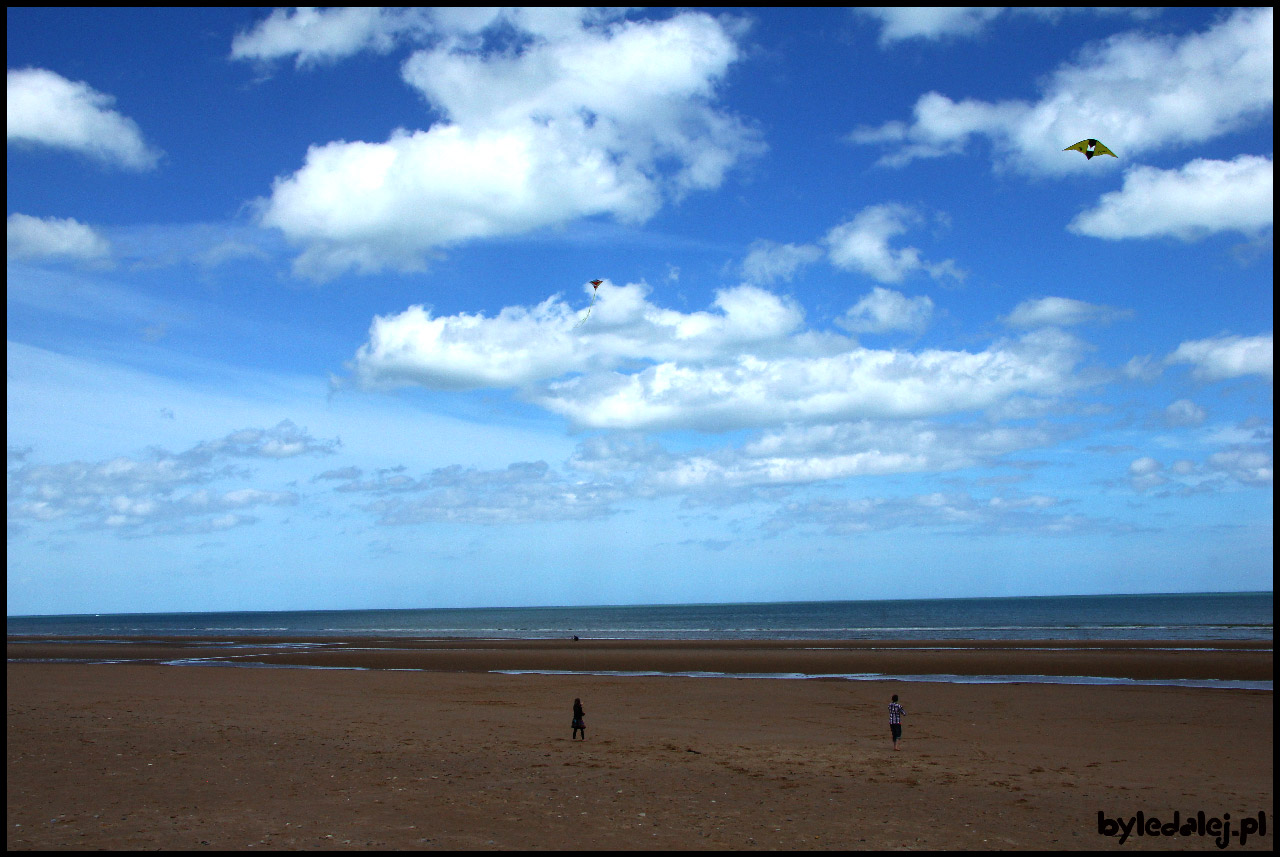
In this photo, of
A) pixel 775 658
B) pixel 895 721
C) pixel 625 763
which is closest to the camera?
pixel 625 763

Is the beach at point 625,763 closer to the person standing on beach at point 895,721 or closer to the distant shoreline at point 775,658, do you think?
the person standing on beach at point 895,721

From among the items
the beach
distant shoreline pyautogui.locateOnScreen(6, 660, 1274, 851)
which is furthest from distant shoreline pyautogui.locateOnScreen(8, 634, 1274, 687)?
distant shoreline pyautogui.locateOnScreen(6, 660, 1274, 851)

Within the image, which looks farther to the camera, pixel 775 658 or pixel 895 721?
pixel 775 658

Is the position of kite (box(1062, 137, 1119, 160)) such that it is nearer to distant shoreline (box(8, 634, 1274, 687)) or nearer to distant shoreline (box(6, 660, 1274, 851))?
distant shoreline (box(6, 660, 1274, 851))

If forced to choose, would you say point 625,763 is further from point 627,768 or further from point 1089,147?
point 1089,147

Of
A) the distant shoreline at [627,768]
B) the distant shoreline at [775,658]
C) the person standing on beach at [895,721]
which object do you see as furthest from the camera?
the distant shoreline at [775,658]

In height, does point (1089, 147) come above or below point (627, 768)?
above

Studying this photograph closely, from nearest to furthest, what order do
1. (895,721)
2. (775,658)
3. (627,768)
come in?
(627,768) < (895,721) < (775,658)

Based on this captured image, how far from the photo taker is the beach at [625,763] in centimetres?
1273

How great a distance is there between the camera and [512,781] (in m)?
16.0

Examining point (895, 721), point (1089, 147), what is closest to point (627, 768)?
point (895, 721)

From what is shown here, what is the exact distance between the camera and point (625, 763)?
18.0m

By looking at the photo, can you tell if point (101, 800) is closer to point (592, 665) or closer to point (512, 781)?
point (512, 781)

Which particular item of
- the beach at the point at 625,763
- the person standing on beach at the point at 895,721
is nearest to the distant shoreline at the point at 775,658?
the beach at the point at 625,763
